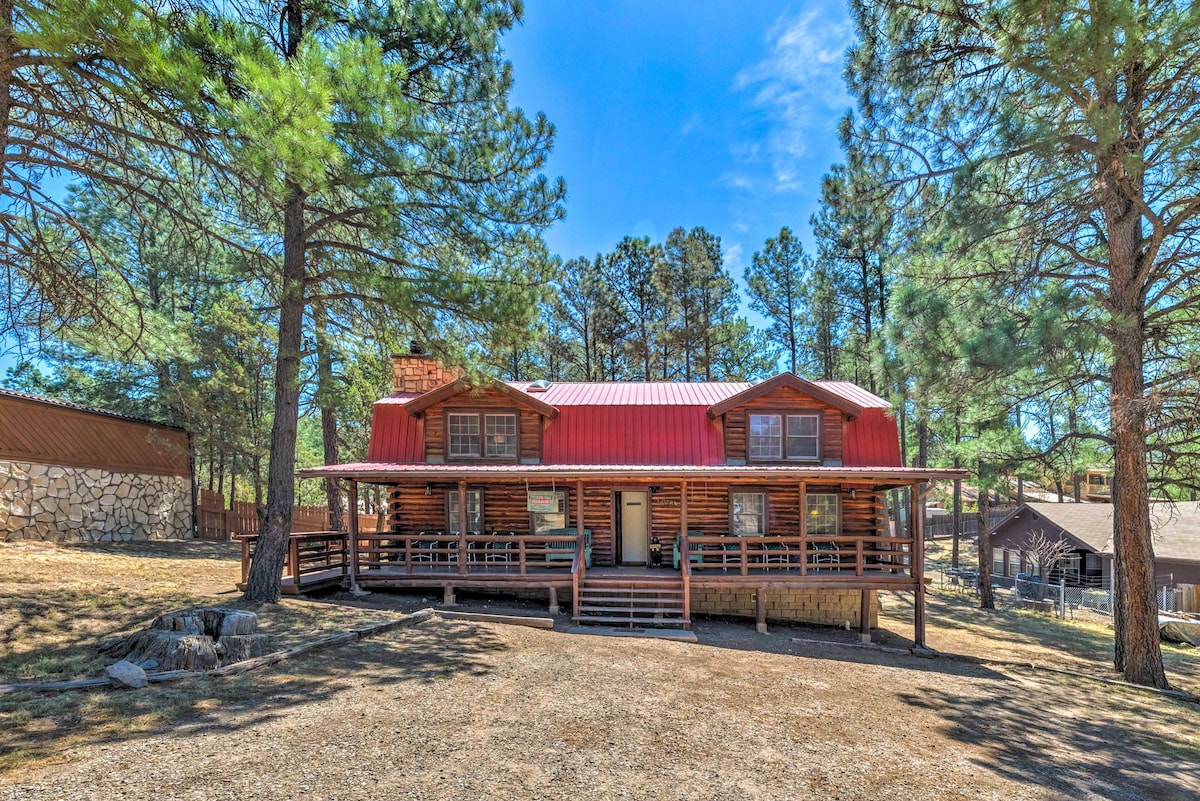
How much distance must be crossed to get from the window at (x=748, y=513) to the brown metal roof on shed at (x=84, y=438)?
56.3 ft

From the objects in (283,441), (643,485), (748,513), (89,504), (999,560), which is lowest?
(999,560)

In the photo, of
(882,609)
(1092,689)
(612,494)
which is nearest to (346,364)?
(612,494)

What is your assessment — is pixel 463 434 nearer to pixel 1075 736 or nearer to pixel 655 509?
pixel 655 509

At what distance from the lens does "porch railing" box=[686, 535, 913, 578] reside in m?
11.3

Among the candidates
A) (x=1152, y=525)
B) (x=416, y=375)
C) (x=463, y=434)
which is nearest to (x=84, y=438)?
(x=416, y=375)

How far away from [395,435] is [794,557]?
408 inches

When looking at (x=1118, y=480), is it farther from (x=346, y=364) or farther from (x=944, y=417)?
(x=346, y=364)

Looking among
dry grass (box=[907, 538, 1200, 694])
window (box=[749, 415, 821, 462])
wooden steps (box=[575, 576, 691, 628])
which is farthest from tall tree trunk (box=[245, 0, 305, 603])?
dry grass (box=[907, 538, 1200, 694])

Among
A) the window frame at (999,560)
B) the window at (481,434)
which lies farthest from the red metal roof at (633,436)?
the window frame at (999,560)

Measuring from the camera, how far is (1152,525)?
2041cm

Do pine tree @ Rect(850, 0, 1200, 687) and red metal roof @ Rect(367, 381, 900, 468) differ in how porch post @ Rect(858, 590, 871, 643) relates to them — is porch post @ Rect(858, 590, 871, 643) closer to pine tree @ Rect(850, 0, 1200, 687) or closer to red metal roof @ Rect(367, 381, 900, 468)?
red metal roof @ Rect(367, 381, 900, 468)

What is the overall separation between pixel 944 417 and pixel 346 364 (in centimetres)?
1200

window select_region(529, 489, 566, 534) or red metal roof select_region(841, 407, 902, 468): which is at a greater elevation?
red metal roof select_region(841, 407, 902, 468)

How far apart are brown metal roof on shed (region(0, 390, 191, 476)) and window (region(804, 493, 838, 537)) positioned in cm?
1897
